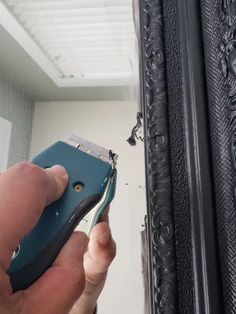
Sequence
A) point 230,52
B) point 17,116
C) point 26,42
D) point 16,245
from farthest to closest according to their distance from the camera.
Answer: point 26,42 → point 17,116 → point 230,52 → point 16,245

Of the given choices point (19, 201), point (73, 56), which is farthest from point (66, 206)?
point (73, 56)

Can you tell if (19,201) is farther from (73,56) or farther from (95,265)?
(73,56)

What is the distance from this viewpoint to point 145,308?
30 cm

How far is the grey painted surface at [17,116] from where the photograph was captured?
14.5 inches

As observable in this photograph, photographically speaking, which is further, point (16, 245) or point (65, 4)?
point (65, 4)

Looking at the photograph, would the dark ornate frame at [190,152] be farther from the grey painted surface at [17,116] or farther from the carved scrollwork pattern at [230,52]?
the grey painted surface at [17,116]

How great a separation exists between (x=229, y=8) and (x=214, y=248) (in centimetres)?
23

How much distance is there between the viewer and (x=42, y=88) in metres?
0.40

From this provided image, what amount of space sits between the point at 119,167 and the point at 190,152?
0.31 feet

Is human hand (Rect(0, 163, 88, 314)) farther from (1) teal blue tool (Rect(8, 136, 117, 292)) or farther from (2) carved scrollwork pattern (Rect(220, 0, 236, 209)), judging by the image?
(2) carved scrollwork pattern (Rect(220, 0, 236, 209))

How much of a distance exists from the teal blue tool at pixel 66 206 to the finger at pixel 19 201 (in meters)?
0.03

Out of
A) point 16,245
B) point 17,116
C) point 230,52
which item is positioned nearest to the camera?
point 16,245

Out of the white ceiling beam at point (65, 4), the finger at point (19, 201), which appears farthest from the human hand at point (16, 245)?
the white ceiling beam at point (65, 4)

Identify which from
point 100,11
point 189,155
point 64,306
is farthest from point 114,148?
point 100,11
